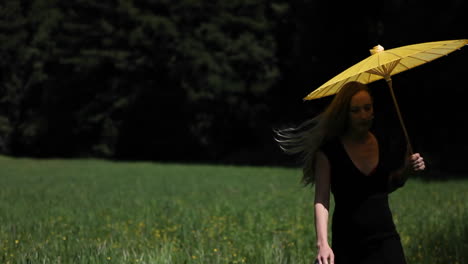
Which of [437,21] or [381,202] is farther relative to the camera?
[437,21]

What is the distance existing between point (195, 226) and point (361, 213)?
5262 mm

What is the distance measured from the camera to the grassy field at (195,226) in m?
5.48

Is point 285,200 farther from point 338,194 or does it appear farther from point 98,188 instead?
point 338,194

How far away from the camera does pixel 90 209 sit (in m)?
10.4

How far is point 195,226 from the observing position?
26.1 ft

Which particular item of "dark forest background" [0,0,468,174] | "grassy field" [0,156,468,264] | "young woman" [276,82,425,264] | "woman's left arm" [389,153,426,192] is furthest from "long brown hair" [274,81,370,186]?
"dark forest background" [0,0,468,174]

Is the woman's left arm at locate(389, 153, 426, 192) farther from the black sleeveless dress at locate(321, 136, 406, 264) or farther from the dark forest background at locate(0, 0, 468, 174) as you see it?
the dark forest background at locate(0, 0, 468, 174)

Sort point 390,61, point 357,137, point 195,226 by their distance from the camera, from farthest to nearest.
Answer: point 195,226 < point 357,137 < point 390,61

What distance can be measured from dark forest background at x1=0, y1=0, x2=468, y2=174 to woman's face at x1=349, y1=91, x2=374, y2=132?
998 inches

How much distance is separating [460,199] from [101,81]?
32510mm

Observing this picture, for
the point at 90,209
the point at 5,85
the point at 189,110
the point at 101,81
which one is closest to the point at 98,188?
the point at 90,209

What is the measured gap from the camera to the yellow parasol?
298 cm

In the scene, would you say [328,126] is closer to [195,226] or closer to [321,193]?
[321,193]

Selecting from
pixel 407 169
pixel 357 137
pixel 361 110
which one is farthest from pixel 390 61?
pixel 407 169
